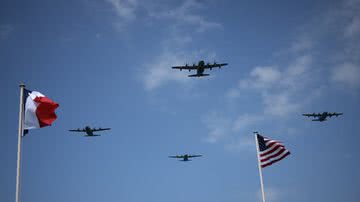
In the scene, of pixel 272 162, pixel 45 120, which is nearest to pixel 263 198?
pixel 272 162

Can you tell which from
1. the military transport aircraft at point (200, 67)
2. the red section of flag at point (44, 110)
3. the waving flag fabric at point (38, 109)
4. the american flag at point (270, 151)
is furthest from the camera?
the military transport aircraft at point (200, 67)

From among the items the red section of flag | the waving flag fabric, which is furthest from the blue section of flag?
the red section of flag

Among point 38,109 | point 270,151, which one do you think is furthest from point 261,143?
point 38,109

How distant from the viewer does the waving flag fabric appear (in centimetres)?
1775

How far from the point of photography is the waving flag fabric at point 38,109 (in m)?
17.8

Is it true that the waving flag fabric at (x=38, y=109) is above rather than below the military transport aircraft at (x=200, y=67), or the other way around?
below

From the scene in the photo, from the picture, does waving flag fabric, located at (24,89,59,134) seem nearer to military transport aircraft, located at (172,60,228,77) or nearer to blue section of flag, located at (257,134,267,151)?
blue section of flag, located at (257,134,267,151)

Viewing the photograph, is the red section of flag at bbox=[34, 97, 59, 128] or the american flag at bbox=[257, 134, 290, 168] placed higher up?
Answer: the red section of flag at bbox=[34, 97, 59, 128]

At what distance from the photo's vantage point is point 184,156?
7988 centimetres

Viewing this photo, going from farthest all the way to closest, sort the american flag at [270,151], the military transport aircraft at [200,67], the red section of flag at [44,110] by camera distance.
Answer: the military transport aircraft at [200,67] → the american flag at [270,151] → the red section of flag at [44,110]

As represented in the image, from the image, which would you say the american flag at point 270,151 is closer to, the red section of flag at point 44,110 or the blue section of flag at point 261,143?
the blue section of flag at point 261,143

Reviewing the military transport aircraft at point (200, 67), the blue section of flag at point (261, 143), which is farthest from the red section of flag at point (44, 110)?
the military transport aircraft at point (200, 67)

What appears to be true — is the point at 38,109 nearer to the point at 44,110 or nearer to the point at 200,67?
the point at 44,110

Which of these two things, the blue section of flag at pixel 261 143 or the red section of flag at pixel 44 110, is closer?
the red section of flag at pixel 44 110
